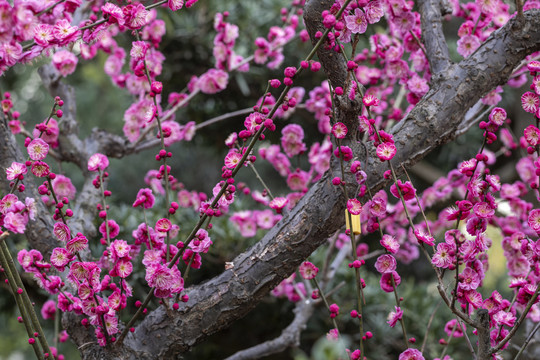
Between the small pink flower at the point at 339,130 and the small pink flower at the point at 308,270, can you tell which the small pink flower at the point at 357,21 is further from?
the small pink flower at the point at 308,270

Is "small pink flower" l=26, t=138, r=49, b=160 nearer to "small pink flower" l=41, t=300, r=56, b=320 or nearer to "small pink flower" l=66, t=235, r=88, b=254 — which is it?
"small pink flower" l=66, t=235, r=88, b=254

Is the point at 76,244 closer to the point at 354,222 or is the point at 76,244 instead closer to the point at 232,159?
the point at 232,159

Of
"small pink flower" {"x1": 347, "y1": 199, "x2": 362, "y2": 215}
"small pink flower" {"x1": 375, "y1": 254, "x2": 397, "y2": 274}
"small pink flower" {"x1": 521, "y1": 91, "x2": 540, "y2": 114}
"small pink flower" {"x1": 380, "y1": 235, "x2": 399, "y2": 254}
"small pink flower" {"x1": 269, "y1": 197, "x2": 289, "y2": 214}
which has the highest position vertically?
"small pink flower" {"x1": 269, "y1": 197, "x2": 289, "y2": 214}

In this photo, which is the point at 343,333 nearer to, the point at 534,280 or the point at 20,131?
the point at 534,280

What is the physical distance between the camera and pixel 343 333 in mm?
2221

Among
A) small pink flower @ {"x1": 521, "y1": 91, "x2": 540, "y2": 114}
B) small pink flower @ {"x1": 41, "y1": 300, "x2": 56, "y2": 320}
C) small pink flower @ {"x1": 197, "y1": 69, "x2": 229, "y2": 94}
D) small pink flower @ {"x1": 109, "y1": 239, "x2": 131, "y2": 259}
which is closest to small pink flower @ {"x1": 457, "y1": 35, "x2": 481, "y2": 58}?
small pink flower @ {"x1": 521, "y1": 91, "x2": 540, "y2": 114}

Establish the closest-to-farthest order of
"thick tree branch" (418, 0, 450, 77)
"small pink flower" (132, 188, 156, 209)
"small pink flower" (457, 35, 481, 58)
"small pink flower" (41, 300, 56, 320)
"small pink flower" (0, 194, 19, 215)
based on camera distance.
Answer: "small pink flower" (0, 194, 19, 215)
"small pink flower" (132, 188, 156, 209)
"thick tree branch" (418, 0, 450, 77)
"small pink flower" (457, 35, 481, 58)
"small pink flower" (41, 300, 56, 320)

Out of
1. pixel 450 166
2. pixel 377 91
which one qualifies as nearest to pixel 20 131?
pixel 377 91

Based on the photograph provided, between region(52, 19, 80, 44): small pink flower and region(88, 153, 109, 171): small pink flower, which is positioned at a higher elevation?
region(52, 19, 80, 44): small pink flower

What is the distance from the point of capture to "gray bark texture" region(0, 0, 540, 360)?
112 cm

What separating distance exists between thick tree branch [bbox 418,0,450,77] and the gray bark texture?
5 cm

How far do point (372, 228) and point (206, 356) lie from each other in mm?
1537

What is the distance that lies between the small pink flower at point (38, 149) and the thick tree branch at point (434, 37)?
889 mm

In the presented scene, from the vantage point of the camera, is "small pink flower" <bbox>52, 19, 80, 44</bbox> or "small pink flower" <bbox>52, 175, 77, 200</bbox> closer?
"small pink flower" <bbox>52, 19, 80, 44</bbox>
